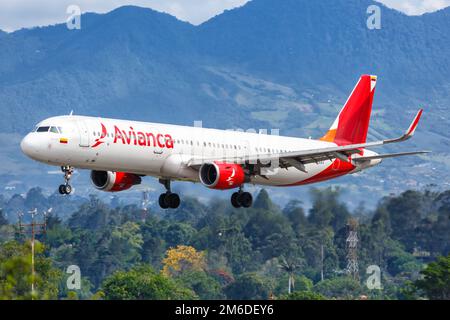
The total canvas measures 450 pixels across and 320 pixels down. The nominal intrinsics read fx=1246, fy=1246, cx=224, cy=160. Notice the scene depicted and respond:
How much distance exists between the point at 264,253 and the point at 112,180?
87.2 meters

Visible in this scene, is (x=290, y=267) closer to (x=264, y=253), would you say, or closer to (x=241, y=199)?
(x=264, y=253)

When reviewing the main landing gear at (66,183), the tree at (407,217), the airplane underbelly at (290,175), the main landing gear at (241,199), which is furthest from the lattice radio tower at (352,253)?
the main landing gear at (66,183)

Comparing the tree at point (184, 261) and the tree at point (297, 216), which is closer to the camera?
the tree at point (297, 216)

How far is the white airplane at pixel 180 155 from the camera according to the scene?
59.8 m

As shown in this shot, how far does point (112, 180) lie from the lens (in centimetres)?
6562

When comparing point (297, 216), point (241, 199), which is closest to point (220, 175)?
point (241, 199)

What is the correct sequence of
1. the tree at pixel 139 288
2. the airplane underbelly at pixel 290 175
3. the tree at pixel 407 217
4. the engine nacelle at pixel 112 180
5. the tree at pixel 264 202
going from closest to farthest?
the engine nacelle at pixel 112 180, the airplane underbelly at pixel 290 175, the tree at pixel 139 288, the tree at pixel 264 202, the tree at pixel 407 217

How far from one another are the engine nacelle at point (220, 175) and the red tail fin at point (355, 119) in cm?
1348

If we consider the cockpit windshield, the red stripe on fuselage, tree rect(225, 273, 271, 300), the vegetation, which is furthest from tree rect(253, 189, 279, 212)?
the cockpit windshield

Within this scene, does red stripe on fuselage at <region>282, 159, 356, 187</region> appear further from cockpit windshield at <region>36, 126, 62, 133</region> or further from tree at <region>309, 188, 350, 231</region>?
tree at <region>309, 188, 350, 231</region>

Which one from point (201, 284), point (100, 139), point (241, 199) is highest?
point (201, 284)

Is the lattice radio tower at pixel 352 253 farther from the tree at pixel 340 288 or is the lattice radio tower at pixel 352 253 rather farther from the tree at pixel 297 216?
the tree at pixel 297 216

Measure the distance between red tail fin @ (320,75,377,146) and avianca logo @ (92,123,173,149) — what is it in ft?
53.3

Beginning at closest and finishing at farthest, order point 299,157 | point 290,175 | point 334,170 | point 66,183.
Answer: point 66,183
point 299,157
point 290,175
point 334,170
